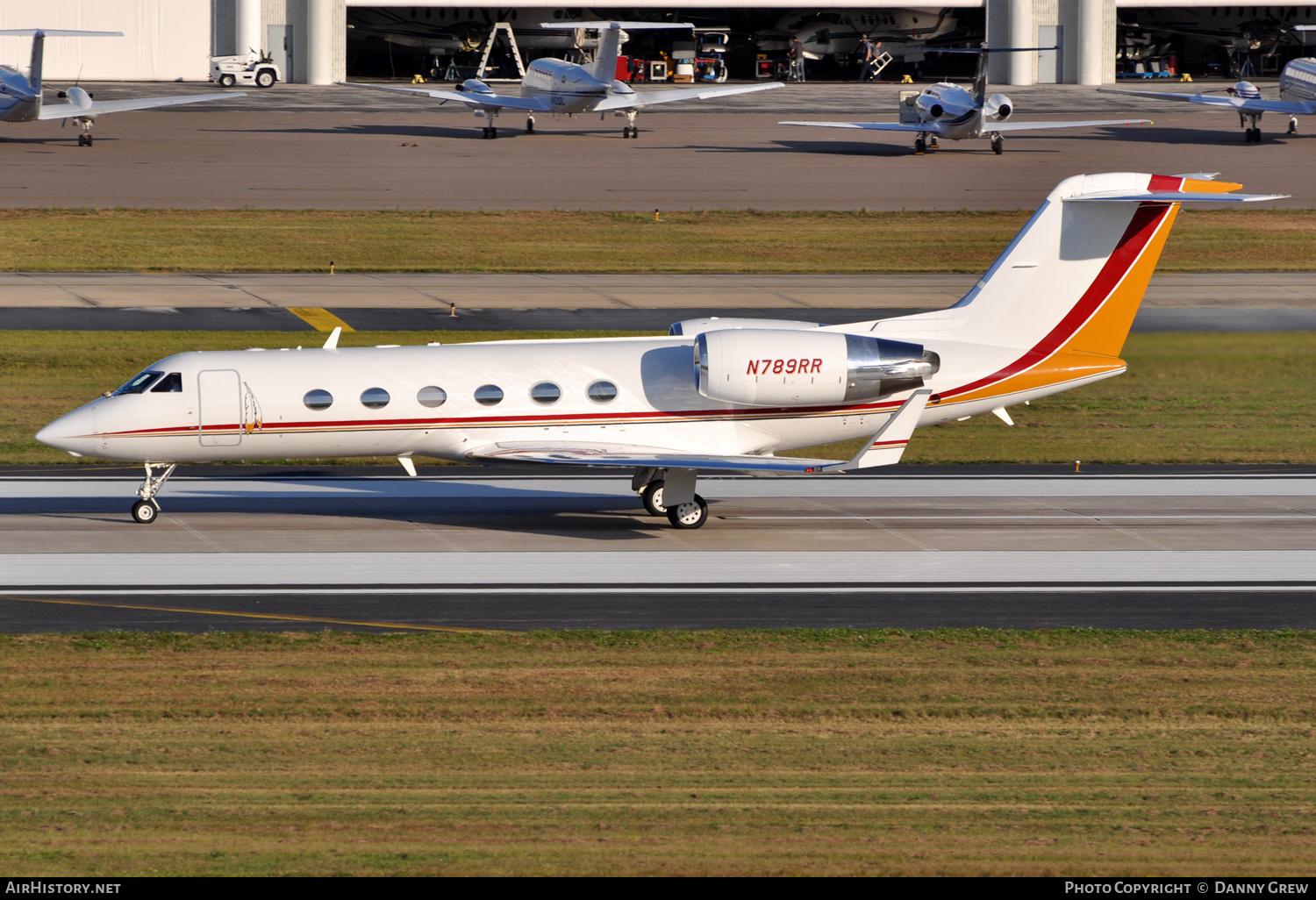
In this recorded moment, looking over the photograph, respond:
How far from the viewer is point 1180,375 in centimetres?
3597

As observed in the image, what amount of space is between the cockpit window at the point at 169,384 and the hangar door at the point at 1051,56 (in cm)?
10250

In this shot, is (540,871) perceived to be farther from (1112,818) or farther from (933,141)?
(933,141)

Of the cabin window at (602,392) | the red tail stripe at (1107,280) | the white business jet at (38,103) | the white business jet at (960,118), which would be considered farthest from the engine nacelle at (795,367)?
the white business jet at (38,103)

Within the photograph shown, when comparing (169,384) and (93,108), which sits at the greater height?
(93,108)

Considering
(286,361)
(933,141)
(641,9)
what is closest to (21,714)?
(286,361)

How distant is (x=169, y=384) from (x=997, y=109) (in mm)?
63564

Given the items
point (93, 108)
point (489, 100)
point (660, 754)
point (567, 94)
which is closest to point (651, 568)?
point (660, 754)

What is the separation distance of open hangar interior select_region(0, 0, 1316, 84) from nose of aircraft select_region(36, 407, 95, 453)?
81.2 meters

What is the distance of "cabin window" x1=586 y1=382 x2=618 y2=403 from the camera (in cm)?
2441

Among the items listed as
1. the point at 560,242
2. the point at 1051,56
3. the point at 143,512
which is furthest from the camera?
the point at 1051,56

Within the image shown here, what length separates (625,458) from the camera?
2381 cm

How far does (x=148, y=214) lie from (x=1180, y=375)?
40.6m

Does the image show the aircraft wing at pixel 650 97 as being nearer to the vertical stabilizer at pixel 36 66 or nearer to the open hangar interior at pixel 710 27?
the open hangar interior at pixel 710 27

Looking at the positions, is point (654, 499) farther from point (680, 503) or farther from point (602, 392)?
point (602, 392)
